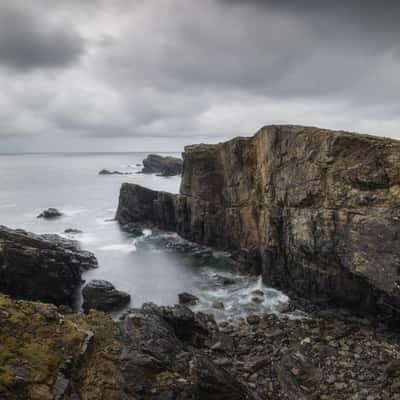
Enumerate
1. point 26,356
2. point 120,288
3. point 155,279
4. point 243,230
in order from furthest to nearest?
point 243,230
point 155,279
point 120,288
point 26,356

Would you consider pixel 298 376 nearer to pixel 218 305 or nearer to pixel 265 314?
pixel 265 314

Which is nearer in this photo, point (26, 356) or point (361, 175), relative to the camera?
point (26, 356)

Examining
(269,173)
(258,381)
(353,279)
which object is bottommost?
(258,381)

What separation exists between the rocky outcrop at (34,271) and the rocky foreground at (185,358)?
11.9 m

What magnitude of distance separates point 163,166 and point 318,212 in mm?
150240

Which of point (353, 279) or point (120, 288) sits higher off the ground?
point (353, 279)

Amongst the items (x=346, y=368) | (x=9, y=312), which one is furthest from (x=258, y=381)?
(x=9, y=312)

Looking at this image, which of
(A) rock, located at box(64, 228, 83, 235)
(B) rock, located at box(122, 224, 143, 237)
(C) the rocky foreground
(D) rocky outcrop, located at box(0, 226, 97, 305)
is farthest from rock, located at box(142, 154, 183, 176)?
(C) the rocky foreground

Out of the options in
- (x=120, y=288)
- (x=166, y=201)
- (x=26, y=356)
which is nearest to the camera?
(x=26, y=356)

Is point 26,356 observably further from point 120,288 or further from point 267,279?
point 267,279

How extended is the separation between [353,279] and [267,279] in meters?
10.4

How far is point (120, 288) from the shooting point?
121 feet

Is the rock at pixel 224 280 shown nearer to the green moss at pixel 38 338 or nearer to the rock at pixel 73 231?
the green moss at pixel 38 338

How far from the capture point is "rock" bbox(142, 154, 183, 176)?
538 feet
